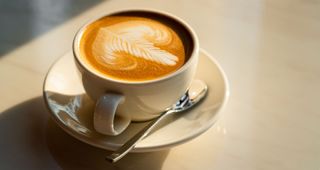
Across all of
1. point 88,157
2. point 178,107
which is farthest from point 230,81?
point 88,157

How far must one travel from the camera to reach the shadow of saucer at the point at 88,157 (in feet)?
1.63

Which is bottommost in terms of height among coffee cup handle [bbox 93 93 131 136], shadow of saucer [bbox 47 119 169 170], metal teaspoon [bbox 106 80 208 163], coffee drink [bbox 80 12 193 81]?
shadow of saucer [bbox 47 119 169 170]

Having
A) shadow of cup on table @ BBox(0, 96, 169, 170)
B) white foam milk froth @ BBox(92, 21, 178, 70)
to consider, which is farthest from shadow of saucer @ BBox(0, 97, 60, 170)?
white foam milk froth @ BBox(92, 21, 178, 70)

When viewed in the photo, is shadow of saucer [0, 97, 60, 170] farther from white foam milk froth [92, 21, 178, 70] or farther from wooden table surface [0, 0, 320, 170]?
white foam milk froth [92, 21, 178, 70]

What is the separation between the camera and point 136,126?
51 centimetres

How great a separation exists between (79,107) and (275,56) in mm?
274

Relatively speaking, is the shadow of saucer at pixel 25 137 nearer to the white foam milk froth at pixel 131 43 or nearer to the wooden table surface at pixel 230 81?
the wooden table surface at pixel 230 81

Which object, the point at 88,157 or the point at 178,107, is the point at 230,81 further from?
the point at 88,157

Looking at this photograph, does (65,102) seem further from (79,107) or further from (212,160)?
(212,160)

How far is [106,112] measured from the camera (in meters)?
0.46

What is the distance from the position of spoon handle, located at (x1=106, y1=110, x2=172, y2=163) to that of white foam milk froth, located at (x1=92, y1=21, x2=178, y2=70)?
6 cm

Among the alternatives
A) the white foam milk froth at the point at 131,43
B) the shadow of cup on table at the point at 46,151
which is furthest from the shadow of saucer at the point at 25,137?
the white foam milk froth at the point at 131,43

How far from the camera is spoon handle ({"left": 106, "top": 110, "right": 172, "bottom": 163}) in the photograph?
1.48 ft

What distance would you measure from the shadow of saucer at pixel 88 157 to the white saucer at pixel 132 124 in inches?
1.0
